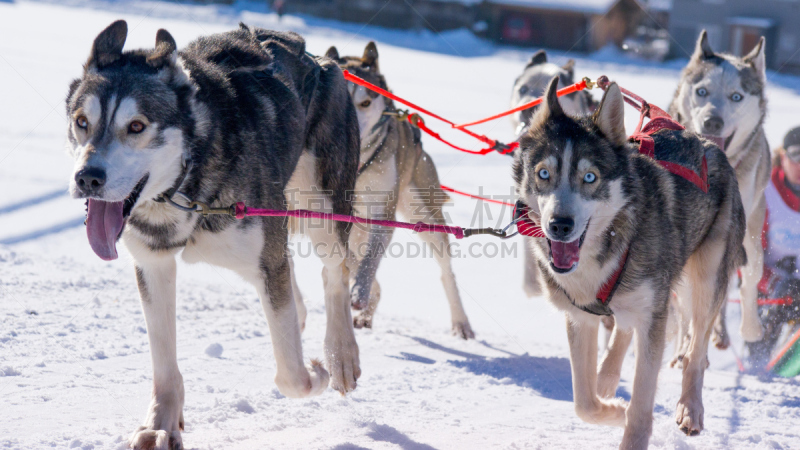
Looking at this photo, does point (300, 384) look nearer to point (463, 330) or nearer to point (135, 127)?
point (135, 127)

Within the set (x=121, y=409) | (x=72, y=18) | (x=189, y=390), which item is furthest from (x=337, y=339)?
(x=72, y=18)

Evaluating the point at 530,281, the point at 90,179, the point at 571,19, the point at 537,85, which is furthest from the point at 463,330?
the point at 571,19

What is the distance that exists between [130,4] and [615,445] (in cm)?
2213

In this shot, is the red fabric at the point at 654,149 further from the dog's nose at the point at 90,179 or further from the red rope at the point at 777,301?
the red rope at the point at 777,301

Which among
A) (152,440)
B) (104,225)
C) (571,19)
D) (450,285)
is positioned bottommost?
(152,440)

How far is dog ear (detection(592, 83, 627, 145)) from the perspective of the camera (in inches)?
86.9

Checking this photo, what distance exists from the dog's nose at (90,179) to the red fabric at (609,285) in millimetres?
1526

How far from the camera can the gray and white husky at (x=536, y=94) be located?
164 inches

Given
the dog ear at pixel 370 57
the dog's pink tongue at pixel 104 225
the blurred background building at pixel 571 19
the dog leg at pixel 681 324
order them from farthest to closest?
the blurred background building at pixel 571 19 → the dog ear at pixel 370 57 → the dog leg at pixel 681 324 → the dog's pink tongue at pixel 104 225

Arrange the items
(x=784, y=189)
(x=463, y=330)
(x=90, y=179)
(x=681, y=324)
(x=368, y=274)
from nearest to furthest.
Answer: (x=90, y=179)
(x=681, y=324)
(x=368, y=274)
(x=463, y=330)
(x=784, y=189)

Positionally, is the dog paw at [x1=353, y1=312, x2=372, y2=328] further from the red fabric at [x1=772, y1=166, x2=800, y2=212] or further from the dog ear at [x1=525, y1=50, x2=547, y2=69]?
→ the red fabric at [x1=772, y1=166, x2=800, y2=212]

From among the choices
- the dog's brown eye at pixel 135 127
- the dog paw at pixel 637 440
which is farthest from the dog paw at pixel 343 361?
the dog's brown eye at pixel 135 127

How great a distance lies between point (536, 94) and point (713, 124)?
4.28 feet

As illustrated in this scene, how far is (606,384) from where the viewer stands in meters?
2.72
